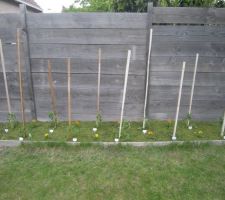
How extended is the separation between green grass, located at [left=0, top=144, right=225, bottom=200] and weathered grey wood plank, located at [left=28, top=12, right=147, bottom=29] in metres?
1.82

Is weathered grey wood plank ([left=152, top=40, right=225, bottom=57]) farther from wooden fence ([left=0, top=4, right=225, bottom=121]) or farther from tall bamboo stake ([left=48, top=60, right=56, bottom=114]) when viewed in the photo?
tall bamboo stake ([left=48, top=60, right=56, bottom=114])

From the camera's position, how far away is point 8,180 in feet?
9.51

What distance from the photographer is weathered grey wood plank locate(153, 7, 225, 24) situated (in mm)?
3855

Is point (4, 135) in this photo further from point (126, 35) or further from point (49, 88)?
point (126, 35)

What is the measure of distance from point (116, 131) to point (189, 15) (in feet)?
6.89

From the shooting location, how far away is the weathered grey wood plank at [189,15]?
152 inches

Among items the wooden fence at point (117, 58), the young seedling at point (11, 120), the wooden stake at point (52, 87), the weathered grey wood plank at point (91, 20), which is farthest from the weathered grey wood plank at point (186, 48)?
the young seedling at point (11, 120)

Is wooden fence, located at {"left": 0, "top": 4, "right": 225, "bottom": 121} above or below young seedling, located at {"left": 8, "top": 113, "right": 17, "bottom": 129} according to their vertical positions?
above

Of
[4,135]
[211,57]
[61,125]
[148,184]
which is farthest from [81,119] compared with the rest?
[211,57]

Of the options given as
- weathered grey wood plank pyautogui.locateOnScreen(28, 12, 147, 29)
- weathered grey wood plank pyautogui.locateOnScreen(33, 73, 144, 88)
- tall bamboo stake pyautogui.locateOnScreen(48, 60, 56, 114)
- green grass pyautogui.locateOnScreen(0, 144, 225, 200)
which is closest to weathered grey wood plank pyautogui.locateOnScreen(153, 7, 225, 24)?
weathered grey wood plank pyautogui.locateOnScreen(28, 12, 147, 29)

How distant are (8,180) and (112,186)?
1.19 metres

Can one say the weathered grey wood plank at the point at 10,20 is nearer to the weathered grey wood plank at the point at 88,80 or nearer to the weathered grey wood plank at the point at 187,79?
the weathered grey wood plank at the point at 88,80

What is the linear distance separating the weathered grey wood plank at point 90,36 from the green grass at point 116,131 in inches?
52.8

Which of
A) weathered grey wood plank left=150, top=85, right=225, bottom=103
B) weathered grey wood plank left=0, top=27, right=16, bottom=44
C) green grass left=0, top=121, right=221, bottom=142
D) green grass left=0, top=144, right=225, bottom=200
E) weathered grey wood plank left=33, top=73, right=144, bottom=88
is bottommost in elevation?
green grass left=0, top=144, right=225, bottom=200
